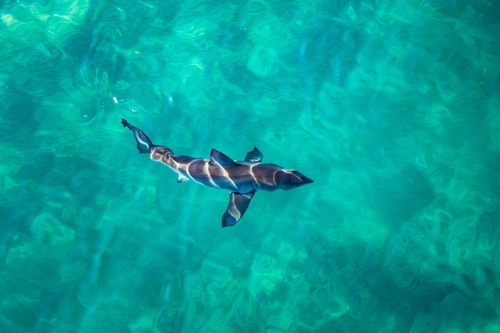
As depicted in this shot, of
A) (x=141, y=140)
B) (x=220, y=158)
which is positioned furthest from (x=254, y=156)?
(x=141, y=140)

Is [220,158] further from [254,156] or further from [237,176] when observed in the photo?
[254,156]

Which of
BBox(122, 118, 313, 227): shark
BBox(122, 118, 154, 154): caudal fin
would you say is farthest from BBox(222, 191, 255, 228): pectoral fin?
BBox(122, 118, 154, 154): caudal fin

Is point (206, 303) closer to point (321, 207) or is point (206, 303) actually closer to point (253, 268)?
point (253, 268)

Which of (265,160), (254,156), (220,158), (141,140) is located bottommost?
(265,160)

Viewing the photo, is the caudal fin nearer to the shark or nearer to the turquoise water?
the shark

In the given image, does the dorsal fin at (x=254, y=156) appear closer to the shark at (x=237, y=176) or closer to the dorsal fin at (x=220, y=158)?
the shark at (x=237, y=176)
